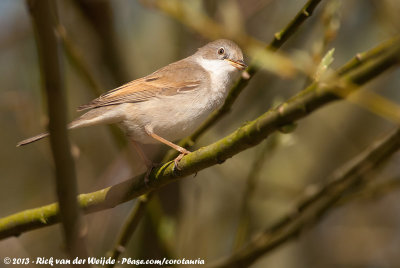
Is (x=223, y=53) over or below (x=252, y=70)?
over

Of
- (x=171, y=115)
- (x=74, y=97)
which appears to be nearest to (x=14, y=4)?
(x=74, y=97)

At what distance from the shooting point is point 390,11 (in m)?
4.72

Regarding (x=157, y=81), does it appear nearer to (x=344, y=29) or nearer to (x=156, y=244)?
(x=156, y=244)

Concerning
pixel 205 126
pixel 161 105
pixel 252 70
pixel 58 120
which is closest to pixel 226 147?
pixel 58 120

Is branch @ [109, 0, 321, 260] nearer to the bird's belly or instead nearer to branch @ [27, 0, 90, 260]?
the bird's belly

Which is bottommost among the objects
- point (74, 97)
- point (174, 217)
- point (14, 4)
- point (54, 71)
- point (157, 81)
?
point (54, 71)

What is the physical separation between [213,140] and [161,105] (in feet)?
4.23

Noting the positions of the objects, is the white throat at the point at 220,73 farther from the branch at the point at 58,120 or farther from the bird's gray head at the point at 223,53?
the branch at the point at 58,120

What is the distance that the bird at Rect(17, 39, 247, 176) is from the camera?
3754 mm

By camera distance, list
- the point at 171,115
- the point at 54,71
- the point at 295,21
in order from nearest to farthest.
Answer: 1. the point at 54,71
2. the point at 295,21
3. the point at 171,115

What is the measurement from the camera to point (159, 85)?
413 cm

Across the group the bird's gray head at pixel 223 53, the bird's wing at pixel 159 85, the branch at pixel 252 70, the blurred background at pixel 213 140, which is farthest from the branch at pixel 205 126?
the bird's gray head at pixel 223 53

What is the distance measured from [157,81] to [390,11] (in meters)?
2.43

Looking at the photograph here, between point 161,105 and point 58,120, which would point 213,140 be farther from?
point 58,120
